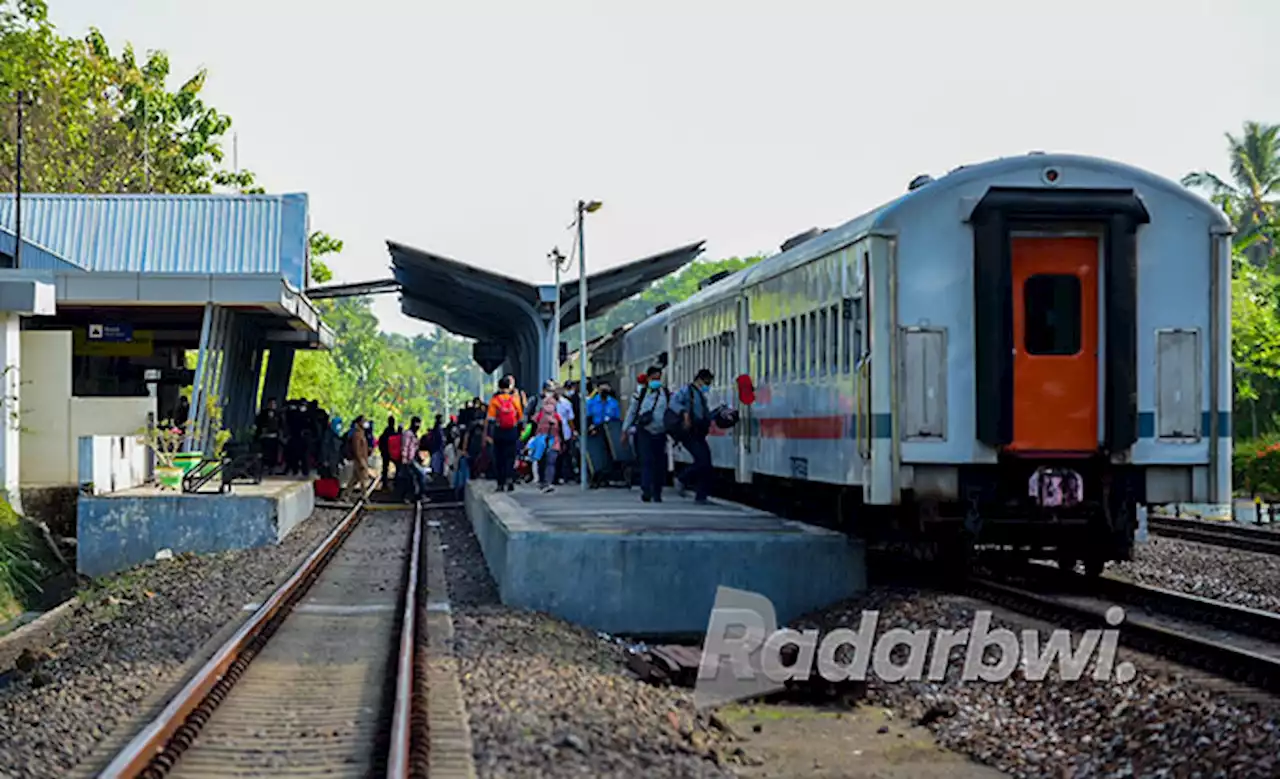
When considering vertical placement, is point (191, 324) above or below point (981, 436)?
above

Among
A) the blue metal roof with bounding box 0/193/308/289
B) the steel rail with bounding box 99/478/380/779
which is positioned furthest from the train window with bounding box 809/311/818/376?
the blue metal roof with bounding box 0/193/308/289

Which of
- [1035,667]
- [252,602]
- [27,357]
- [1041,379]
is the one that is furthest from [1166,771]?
[27,357]

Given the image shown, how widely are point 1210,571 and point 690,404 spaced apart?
5.35 m

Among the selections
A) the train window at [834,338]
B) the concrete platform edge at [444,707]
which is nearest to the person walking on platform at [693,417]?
the train window at [834,338]

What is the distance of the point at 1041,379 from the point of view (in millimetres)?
12914

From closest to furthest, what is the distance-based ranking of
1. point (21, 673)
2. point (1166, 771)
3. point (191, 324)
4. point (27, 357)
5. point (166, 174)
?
point (1166, 771) < point (21, 673) < point (27, 357) < point (191, 324) < point (166, 174)

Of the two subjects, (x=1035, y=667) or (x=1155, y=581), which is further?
(x=1155, y=581)

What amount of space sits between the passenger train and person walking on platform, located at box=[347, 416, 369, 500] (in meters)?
18.6

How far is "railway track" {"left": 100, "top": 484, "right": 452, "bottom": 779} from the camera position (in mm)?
7895

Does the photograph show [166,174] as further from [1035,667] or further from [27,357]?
[1035,667]

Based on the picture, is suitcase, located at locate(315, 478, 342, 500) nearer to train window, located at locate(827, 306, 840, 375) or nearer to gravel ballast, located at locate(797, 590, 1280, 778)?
train window, located at locate(827, 306, 840, 375)

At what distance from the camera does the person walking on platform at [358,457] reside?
31156 mm

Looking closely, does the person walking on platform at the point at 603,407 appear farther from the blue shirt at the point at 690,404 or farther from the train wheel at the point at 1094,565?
the train wheel at the point at 1094,565

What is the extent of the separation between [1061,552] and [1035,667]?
4230mm
